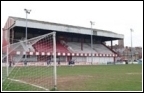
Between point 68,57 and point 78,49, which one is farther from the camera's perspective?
point 78,49

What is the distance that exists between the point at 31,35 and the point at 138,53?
54.8m

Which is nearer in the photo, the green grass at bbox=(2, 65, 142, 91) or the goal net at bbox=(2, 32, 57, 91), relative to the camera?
the green grass at bbox=(2, 65, 142, 91)

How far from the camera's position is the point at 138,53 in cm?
9062

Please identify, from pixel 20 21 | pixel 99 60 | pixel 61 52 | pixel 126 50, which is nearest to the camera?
pixel 20 21

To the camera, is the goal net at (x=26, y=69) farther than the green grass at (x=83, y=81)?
Yes

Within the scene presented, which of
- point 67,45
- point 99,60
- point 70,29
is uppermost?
point 70,29

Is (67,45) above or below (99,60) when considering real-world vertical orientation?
above

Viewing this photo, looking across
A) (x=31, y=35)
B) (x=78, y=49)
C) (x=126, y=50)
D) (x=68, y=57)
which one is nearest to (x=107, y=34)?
(x=78, y=49)

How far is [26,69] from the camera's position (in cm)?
1825

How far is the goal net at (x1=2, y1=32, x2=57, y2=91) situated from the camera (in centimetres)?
959

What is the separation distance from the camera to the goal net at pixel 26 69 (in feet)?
31.4

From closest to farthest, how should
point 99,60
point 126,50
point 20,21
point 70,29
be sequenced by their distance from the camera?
point 20,21, point 70,29, point 99,60, point 126,50

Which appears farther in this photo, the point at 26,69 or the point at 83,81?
the point at 26,69

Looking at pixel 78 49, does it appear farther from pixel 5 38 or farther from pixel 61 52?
pixel 5 38
